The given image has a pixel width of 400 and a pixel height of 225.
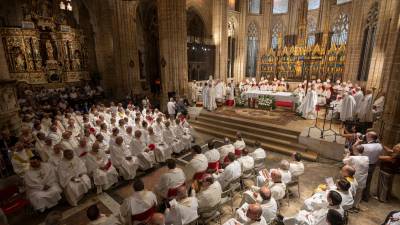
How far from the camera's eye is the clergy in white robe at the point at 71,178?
5430 mm

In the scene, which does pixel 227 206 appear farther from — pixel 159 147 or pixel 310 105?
pixel 310 105

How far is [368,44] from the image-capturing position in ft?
53.2

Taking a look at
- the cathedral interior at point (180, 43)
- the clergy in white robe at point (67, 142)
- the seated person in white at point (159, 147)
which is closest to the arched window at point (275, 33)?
the cathedral interior at point (180, 43)

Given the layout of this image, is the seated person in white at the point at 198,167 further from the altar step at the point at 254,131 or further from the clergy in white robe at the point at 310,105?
the clergy in white robe at the point at 310,105

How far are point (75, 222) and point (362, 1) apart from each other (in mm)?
21916

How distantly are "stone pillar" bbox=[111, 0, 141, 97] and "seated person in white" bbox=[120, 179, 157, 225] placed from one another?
13.2 meters

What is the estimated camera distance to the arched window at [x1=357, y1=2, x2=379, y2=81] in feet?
51.5

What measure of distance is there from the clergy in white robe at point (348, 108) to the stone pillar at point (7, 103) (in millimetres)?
13935

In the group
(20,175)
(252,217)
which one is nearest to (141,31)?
(20,175)

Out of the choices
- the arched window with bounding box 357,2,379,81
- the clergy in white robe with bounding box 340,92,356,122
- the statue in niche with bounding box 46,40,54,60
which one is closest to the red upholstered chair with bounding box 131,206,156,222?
the clergy in white robe with bounding box 340,92,356,122

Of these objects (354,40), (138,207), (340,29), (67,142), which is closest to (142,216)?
(138,207)

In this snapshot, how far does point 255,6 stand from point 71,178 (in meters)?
24.8

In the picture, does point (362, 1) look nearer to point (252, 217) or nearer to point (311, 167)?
point (311, 167)

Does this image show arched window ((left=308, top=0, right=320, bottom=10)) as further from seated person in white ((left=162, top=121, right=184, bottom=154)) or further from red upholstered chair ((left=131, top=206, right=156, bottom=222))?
red upholstered chair ((left=131, top=206, right=156, bottom=222))
